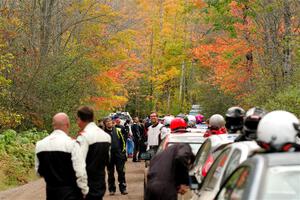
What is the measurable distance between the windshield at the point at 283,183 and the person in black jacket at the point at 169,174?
2.96 metres

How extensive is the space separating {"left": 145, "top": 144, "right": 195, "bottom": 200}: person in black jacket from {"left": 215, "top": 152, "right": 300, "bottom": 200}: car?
2584 millimetres

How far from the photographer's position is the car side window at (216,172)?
894 cm

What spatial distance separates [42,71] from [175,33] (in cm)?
4538

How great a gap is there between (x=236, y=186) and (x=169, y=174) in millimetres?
2521

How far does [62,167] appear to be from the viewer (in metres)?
9.32

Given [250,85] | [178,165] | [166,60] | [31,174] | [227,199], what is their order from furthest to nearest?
[166,60]
[250,85]
[31,174]
[178,165]
[227,199]

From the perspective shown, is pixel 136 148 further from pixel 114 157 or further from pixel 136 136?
pixel 114 157

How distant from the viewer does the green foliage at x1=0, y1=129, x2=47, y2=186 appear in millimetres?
20922

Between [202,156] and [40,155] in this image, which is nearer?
[40,155]

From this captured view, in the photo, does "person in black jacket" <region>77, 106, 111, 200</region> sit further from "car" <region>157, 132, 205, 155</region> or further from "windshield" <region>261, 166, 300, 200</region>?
"windshield" <region>261, 166, 300, 200</region>

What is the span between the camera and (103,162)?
33.9 feet

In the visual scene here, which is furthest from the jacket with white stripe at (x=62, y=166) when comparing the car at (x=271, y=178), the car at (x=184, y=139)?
the car at (x=184, y=139)

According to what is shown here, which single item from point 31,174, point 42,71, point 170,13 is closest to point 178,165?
point 31,174

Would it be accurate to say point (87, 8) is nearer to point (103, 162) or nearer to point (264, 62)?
point (264, 62)
